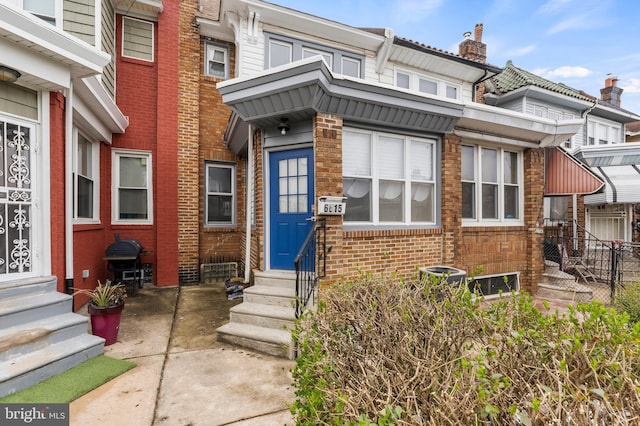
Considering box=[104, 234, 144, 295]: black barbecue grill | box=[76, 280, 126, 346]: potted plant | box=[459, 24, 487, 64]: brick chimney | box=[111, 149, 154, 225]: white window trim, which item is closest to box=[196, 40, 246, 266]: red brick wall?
box=[111, 149, 154, 225]: white window trim

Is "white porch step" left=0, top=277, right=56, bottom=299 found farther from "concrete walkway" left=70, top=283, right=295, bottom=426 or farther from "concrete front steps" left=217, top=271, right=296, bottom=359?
"concrete front steps" left=217, top=271, right=296, bottom=359

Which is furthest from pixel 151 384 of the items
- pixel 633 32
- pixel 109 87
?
pixel 633 32

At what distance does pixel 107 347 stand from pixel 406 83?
9.30m

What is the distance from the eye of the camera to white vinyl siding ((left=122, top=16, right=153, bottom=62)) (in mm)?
7762

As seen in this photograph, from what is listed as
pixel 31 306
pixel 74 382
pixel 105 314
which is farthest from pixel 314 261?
pixel 31 306

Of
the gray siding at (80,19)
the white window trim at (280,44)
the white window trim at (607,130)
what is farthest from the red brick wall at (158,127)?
the white window trim at (607,130)

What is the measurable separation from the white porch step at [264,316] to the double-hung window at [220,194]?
14.0ft

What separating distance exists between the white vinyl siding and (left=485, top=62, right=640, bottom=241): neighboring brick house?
1187 centimetres

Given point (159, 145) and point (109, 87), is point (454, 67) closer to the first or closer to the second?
point (159, 145)

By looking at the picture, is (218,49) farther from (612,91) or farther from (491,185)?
(612,91)

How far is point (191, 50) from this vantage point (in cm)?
817

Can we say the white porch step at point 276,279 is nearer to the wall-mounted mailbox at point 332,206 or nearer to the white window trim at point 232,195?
the wall-mounted mailbox at point 332,206

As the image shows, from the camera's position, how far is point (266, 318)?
4594 mm

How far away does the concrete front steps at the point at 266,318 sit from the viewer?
13.8 feet
